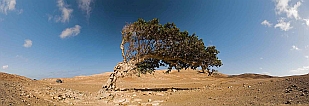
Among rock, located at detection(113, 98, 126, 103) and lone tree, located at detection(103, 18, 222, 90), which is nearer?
rock, located at detection(113, 98, 126, 103)

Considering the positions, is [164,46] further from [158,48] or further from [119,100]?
[119,100]

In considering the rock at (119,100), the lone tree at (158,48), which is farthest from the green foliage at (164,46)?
the rock at (119,100)

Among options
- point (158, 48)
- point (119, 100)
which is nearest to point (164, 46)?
point (158, 48)

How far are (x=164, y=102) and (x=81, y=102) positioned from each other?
14.0 ft

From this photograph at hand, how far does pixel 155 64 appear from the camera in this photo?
18.4 meters

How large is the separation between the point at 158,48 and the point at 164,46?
1.54 feet

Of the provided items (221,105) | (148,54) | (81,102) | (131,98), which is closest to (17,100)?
(81,102)

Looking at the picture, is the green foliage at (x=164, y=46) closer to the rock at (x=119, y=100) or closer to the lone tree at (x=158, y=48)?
the lone tree at (x=158, y=48)

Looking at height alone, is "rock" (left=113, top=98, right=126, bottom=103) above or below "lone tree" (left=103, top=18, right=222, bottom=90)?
below

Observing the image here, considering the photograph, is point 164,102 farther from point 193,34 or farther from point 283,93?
point 193,34

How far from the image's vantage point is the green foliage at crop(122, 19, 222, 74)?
52.9 ft

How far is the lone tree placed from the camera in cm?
1614

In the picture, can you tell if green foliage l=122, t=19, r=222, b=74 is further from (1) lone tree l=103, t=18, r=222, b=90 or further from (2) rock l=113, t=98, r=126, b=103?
(2) rock l=113, t=98, r=126, b=103

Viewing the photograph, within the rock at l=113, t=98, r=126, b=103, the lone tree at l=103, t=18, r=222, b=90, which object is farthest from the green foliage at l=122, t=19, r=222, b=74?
the rock at l=113, t=98, r=126, b=103
